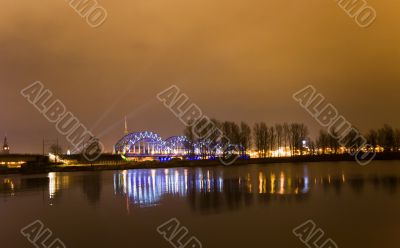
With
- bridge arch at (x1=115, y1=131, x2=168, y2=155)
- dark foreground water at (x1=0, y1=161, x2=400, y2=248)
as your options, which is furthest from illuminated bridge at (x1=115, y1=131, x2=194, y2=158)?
dark foreground water at (x1=0, y1=161, x2=400, y2=248)

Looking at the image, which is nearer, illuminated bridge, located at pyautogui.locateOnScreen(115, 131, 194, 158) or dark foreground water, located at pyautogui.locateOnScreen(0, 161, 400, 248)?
→ dark foreground water, located at pyautogui.locateOnScreen(0, 161, 400, 248)

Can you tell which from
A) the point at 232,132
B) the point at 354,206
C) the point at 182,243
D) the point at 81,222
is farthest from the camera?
the point at 232,132

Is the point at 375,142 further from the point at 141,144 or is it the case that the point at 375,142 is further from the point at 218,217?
the point at 218,217

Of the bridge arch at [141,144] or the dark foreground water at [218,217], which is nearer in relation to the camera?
the dark foreground water at [218,217]

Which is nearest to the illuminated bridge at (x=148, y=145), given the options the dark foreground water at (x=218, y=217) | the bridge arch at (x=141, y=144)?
the bridge arch at (x=141, y=144)

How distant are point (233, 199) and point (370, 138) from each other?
125314mm

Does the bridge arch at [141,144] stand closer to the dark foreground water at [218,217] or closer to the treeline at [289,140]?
the treeline at [289,140]

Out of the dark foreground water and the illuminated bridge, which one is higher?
→ the illuminated bridge

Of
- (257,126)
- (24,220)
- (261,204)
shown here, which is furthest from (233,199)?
(257,126)

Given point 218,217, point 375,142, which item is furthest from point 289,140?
point 218,217

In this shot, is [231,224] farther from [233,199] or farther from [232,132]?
[232,132]

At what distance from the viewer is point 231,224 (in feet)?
52.9

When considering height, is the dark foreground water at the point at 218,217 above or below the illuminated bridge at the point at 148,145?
below

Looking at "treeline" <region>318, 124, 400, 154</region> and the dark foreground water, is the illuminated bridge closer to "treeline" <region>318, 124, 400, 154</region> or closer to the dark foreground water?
"treeline" <region>318, 124, 400, 154</region>
